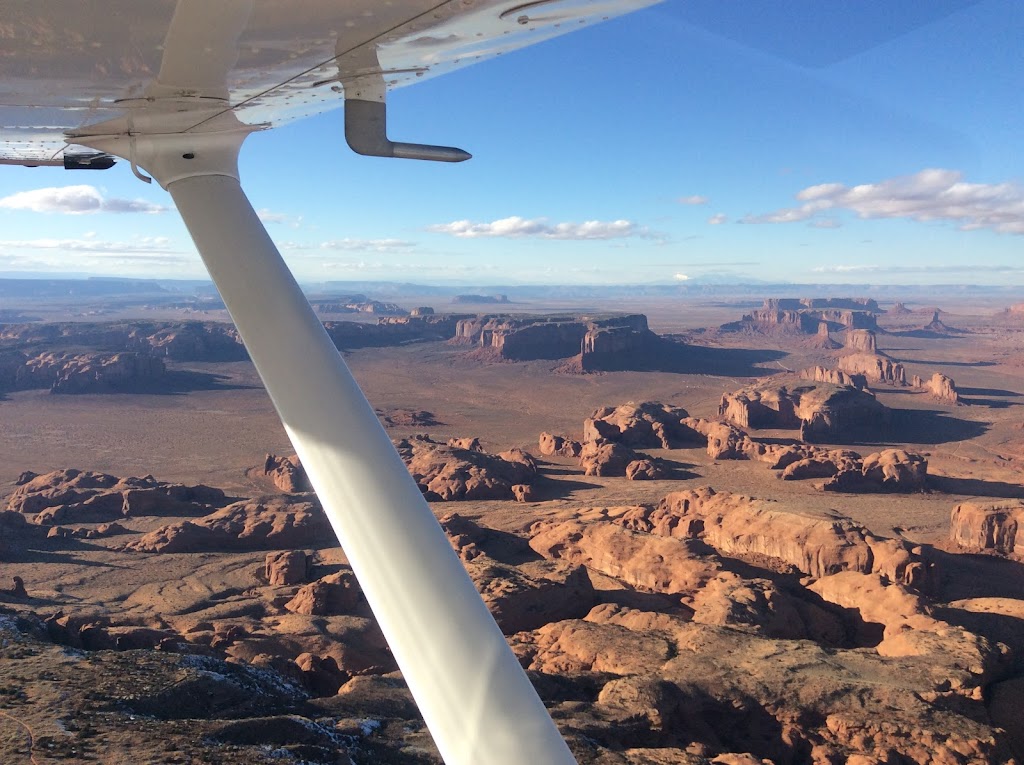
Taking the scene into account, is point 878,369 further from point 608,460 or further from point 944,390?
point 608,460

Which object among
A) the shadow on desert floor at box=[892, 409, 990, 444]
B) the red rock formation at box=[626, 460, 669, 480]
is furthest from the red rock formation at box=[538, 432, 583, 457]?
the shadow on desert floor at box=[892, 409, 990, 444]

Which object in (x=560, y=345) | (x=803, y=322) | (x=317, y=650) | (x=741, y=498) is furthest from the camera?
(x=803, y=322)

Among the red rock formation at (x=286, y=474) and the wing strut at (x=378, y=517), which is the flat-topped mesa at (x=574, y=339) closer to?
→ the red rock formation at (x=286, y=474)

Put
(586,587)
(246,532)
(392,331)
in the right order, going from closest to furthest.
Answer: (586,587), (246,532), (392,331)

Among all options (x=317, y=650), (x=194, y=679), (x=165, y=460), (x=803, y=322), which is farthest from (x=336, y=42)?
(x=803, y=322)

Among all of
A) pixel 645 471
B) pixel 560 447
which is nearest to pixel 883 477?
pixel 645 471

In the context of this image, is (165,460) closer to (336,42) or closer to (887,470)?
(887,470)
